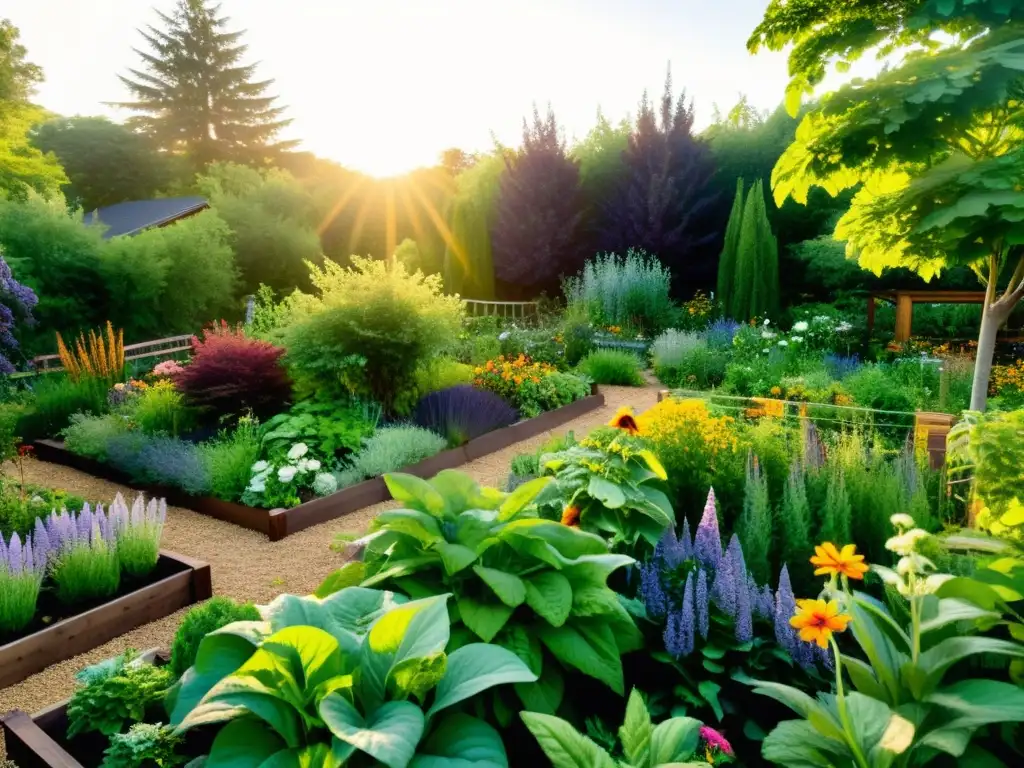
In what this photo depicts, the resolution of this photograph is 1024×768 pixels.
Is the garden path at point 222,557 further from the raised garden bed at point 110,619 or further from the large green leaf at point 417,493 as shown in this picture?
the large green leaf at point 417,493

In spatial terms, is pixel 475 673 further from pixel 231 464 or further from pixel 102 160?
pixel 102 160

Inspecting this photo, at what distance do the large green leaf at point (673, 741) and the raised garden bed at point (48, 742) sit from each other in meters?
1.65

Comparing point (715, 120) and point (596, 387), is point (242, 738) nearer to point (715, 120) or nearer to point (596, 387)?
point (596, 387)

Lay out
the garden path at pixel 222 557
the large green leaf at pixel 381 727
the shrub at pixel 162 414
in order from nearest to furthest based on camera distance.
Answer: the large green leaf at pixel 381 727, the garden path at pixel 222 557, the shrub at pixel 162 414

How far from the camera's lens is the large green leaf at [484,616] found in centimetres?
190

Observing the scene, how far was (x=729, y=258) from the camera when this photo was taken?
12.2 metres

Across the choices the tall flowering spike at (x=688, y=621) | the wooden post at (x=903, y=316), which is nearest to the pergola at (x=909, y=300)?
the wooden post at (x=903, y=316)

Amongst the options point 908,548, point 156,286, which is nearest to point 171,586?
point 908,548

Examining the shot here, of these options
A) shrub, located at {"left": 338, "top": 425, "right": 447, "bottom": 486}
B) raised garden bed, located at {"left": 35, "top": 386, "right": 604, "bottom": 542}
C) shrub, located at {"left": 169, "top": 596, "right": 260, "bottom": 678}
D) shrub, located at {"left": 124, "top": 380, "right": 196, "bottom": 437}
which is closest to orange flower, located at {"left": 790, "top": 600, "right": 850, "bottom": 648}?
shrub, located at {"left": 169, "top": 596, "right": 260, "bottom": 678}

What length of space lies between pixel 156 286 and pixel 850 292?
11.0 m

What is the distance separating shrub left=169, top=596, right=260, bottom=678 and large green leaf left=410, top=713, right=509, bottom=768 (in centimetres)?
91

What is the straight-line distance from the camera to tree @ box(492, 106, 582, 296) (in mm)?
13656

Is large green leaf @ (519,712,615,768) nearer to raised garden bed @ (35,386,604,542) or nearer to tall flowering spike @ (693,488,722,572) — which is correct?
tall flowering spike @ (693,488,722,572)

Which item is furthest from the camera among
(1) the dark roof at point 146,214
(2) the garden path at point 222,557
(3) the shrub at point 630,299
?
(1) the dark roof at point 146,214
